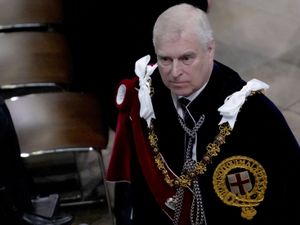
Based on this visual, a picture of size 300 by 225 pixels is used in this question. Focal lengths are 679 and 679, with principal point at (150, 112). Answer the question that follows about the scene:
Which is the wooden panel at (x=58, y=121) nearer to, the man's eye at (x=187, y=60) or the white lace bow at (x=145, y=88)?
the white lace bow at (x=145, y=88)

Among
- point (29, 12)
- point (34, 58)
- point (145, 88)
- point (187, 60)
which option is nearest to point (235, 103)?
point (187, 60)

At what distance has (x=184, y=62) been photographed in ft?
7.32

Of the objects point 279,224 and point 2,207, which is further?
point 2,207

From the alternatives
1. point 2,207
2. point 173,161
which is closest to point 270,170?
point 173,161

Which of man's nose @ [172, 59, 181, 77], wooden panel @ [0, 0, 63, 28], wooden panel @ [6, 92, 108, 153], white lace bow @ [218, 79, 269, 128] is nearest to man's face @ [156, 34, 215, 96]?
man's nose @ [172, 59, 181, 77]

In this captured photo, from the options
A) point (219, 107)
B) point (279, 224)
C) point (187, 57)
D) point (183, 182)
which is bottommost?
point (279, 224)

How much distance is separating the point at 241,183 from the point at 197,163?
175 mm

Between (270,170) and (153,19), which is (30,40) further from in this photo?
(270,170)

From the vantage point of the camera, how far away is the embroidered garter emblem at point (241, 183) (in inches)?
94.4

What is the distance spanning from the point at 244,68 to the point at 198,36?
3.14 meters

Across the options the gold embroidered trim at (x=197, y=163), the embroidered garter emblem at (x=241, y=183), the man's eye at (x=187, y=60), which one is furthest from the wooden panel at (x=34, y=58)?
the man's eye at (x=187, y=60)

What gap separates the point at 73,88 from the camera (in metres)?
4.44

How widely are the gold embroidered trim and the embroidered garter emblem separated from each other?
51 millimetres

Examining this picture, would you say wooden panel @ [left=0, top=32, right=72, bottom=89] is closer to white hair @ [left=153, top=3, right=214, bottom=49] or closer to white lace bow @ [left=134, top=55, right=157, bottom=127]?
white lace bow @ [left=134, top=55, right=157, bottom=127]
